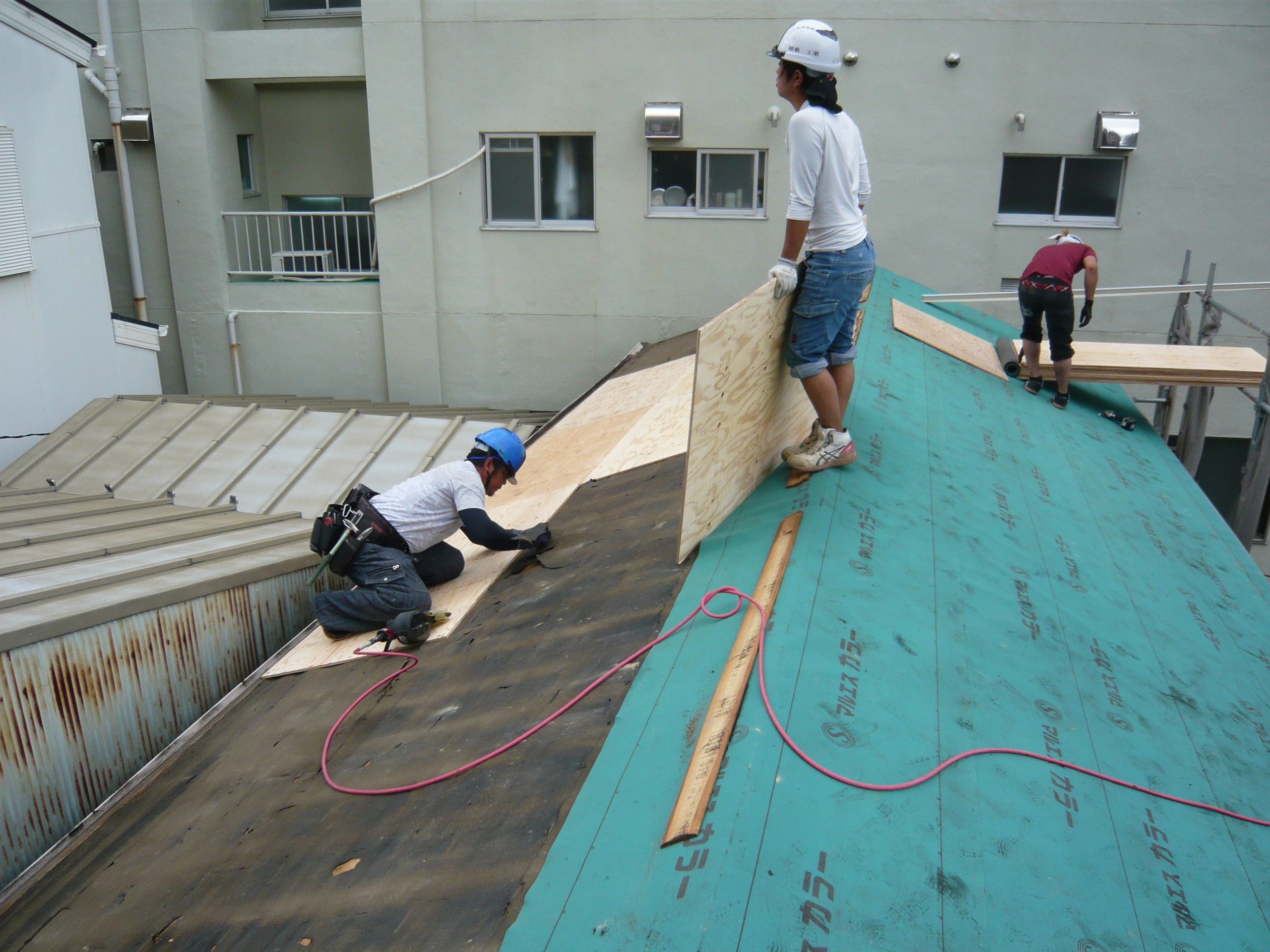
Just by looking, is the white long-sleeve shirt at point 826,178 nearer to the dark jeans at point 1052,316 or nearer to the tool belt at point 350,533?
the tool belt at point 350,533

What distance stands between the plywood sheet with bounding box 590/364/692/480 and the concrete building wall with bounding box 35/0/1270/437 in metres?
4.58

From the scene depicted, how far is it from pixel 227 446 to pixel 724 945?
716cm

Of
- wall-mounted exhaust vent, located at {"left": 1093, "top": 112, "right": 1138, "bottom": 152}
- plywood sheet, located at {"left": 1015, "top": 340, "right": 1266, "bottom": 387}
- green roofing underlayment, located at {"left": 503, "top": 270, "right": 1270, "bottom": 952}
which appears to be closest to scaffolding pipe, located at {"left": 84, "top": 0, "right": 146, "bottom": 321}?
green roofing underlayment, located at {"left": 503, "top": 270, "right": 1270, "bottom": 952}

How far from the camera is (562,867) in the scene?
2.67 meters

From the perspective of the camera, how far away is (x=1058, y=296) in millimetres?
7340

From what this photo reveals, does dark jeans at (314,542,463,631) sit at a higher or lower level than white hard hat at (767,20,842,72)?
lower

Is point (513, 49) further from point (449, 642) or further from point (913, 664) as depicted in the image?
point (913, 664)

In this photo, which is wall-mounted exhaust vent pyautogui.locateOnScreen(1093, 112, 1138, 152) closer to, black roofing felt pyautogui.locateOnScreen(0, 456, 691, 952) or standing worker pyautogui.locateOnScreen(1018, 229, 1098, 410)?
standing worker pyautogui.locateOnScreen(1018, 229, 1098, 410)

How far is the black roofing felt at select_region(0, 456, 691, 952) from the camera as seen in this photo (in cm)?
280

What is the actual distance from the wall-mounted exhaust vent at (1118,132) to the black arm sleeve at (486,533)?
361 inches

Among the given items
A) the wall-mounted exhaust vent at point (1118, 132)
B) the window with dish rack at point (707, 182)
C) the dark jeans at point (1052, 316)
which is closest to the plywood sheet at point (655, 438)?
the dark jeans at point (1052, 316)

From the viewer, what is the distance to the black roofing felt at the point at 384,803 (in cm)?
280

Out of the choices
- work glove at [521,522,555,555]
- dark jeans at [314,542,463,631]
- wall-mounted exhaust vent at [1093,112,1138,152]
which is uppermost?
wall-mounted exhaust vent at [1093,112,1138,152]

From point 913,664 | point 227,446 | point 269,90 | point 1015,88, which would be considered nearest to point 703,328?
point 913,664
